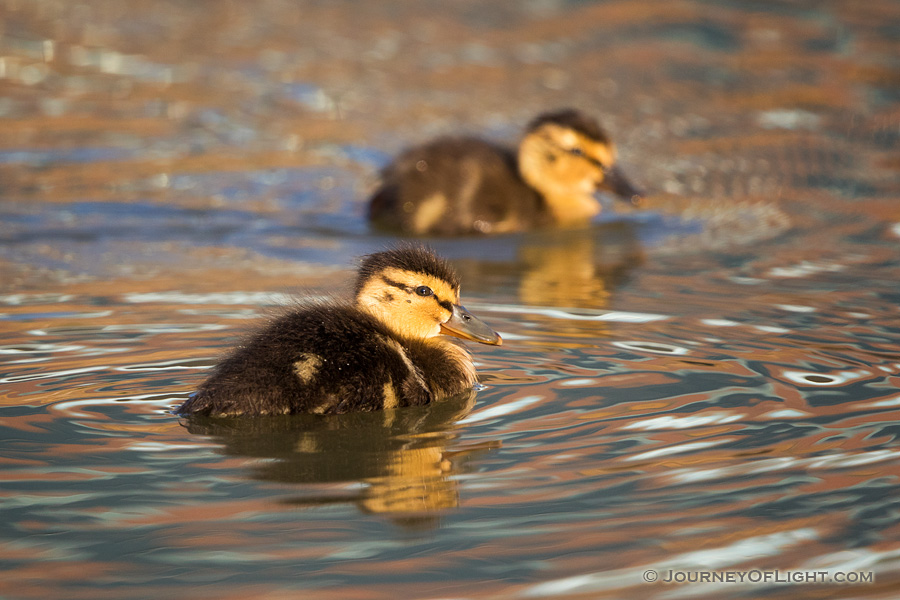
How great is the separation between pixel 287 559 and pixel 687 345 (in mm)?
2086

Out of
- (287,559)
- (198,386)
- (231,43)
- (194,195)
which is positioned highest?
(231,43)

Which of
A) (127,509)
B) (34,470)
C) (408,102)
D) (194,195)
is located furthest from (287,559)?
(408,102)

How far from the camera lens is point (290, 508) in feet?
10.3

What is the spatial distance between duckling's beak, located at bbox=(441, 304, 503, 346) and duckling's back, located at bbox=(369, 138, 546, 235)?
2.65 m

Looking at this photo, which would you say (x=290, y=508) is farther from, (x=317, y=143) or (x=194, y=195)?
(x=317, y=143)

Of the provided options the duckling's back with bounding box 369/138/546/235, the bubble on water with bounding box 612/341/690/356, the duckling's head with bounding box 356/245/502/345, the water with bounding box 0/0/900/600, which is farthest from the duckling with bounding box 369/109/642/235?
the duckling's head with bounding box 356/245/502/345

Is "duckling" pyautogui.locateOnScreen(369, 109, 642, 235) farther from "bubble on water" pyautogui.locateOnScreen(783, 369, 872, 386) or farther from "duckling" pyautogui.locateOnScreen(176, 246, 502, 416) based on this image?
"bubble on water" pyautogui.locateOnScreen(783, 369, 872, 386)

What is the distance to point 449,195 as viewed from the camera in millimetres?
6961

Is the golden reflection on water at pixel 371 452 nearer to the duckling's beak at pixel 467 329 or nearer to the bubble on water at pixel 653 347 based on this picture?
the duckling's beak at pixel 467 329

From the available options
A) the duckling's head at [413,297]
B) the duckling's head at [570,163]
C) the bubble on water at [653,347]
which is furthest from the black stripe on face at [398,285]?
the duckling's head at [570,163]

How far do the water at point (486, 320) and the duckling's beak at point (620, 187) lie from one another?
17 cm

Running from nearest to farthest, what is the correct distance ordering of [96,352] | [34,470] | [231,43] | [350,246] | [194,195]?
[34,470] → [96,352] → [350,246] → [194,195] → [231,43]

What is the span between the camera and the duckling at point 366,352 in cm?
373

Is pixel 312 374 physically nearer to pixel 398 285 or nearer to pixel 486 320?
pixel 398 285
